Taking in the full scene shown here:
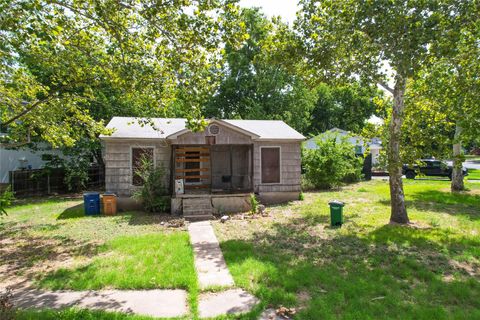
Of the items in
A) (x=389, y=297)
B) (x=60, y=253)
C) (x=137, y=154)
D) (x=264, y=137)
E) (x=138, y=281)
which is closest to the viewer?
(x=389, y=297)

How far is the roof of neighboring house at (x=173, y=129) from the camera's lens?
12530mm

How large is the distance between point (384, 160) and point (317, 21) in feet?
15.6

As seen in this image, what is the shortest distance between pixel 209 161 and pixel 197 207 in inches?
100.0

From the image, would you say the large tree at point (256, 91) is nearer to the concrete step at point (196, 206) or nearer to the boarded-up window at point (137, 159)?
the boarded-up window at point (137, 159)

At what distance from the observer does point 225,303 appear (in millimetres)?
4629

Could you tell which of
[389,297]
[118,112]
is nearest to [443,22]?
[389,297]

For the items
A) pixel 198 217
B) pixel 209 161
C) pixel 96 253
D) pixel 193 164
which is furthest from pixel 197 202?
pixel 96 253

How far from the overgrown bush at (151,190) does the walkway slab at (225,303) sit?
24.9 ft

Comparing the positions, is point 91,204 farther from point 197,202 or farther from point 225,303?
point 225,303

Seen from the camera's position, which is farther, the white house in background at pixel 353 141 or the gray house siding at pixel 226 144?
the gray house siding at pixel 226 144

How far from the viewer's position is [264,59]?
30.9 feet

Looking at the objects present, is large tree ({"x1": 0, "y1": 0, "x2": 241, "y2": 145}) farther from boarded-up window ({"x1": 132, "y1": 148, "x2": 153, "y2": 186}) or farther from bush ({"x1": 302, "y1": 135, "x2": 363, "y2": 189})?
bush ({"x1": 302, "y1": 135, "x2": 363, "y2": 189})

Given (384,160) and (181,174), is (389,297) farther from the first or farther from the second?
(181,174)

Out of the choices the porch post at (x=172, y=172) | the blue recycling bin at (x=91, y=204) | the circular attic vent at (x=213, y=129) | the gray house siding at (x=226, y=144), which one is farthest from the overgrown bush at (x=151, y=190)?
the circular attic vent at (x=213, y=129)
